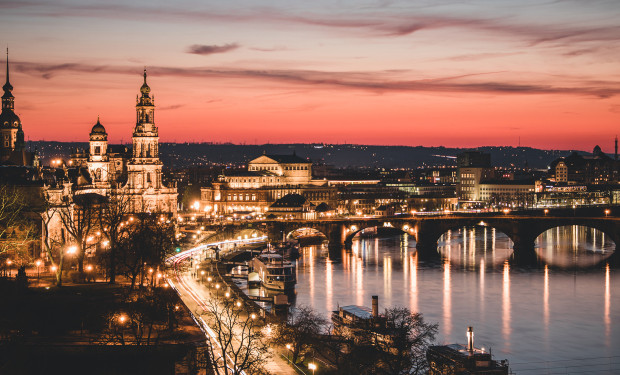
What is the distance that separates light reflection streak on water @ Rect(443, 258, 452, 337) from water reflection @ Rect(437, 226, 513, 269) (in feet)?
14.0

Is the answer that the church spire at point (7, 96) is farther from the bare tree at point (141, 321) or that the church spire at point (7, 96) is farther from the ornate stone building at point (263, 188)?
the bare tree at point (141, 321)

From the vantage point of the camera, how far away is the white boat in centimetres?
6196

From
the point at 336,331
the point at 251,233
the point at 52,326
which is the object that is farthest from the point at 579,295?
the point at 251,233

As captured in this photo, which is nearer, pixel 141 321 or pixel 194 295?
pixel 141 321

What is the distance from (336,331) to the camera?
41094 millimetres

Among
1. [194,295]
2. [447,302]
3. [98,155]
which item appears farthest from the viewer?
[98,155]

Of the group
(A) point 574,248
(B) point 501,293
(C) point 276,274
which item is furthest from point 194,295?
(A) point 574,248

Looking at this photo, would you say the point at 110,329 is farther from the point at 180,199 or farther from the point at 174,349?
the point at 180,199

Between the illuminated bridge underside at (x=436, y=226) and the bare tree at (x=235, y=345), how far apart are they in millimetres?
47100

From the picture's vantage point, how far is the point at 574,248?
89562mm

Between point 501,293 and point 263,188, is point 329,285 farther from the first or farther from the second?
point 263,188

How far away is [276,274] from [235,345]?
86.5ft

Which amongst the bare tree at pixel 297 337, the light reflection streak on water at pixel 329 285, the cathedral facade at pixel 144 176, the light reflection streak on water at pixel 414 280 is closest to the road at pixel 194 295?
the bare tree at pixel 297 337

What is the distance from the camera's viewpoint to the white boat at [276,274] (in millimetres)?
61956
